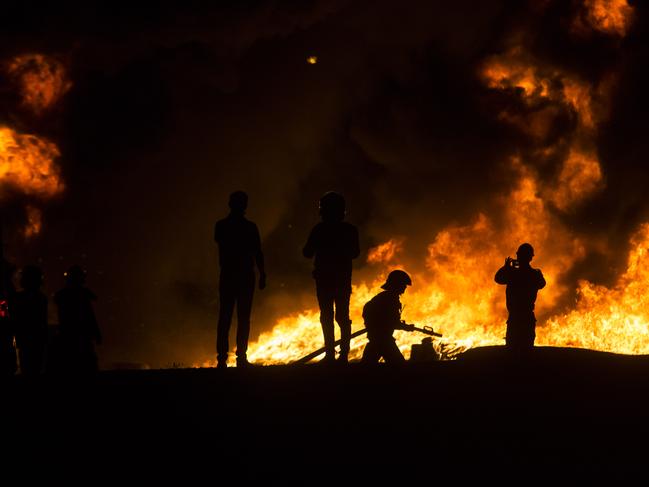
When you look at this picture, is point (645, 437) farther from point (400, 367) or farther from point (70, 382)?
point (70, 382)

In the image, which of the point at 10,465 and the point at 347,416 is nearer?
the point at 10,465

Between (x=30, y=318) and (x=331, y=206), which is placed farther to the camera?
(x=30, y=318)

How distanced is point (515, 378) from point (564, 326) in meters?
19.3

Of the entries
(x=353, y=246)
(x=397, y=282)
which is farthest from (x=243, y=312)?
(x=397, y=282)

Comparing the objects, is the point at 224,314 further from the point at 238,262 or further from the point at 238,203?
the point at 238,203

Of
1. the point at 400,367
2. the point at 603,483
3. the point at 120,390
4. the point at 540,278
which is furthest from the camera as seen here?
the point at 540,278

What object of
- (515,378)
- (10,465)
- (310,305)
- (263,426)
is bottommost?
(10,465)

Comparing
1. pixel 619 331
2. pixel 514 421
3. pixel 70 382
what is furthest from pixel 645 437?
pixel 619 331

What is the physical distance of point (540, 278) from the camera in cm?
1054

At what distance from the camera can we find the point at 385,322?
9.20 m

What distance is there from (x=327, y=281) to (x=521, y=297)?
295 cm

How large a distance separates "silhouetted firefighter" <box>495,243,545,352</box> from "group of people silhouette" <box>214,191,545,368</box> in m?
1.80

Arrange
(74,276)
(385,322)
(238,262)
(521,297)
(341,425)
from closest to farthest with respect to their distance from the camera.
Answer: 1. (341,425)
2. (74,276)
3. (385,322)
4. (238,262)
5. (521,297)


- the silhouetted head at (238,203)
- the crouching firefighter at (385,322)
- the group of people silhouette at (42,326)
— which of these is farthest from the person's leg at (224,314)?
the crouching firefighter at (385,322)
